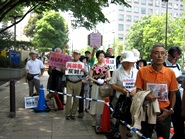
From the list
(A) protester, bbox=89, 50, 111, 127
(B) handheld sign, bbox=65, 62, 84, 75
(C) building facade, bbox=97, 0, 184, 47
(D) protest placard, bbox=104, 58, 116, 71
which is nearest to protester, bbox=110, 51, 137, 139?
(A) protester, bbox=89, 50, 111, 127

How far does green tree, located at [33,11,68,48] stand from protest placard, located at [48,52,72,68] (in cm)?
4141

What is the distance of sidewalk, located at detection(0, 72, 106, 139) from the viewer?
5148 mm

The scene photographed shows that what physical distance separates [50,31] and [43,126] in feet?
146

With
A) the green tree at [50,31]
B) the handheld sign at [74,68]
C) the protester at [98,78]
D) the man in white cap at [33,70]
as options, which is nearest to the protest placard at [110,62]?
the handheld sign at [74,68]

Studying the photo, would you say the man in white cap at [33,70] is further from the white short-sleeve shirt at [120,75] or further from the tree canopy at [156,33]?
the tree canopy at [156,33]

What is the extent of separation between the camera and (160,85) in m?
3.09

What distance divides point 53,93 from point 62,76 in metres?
0.64

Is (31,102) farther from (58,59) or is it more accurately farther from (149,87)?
(149,87)

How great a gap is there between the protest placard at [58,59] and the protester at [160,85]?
13.4ft

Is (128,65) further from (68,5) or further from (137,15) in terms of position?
(137,15)

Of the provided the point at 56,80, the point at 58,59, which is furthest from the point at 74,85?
the point at 56,80

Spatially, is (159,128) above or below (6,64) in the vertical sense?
below

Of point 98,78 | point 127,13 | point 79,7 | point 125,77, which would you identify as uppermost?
point 127,13

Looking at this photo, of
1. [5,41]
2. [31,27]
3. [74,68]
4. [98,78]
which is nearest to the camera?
[98,78]
